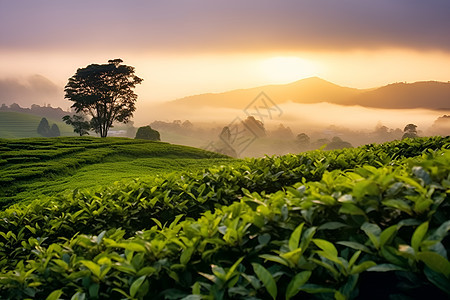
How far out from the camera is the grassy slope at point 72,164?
13680 millimetres

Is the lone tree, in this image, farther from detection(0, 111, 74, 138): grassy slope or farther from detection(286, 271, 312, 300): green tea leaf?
detection(0, 111, 74, 138): grassy slope

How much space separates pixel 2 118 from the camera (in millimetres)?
149500

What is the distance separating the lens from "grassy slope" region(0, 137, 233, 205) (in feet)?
44.9

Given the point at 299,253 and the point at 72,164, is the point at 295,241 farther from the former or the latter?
the point at 72,164

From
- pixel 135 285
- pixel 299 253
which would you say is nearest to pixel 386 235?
pixel 299 253

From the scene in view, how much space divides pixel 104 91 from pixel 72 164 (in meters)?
24.8

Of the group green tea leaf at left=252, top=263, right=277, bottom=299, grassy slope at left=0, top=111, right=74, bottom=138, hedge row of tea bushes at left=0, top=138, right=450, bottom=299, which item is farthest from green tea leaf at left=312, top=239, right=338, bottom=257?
grassy slope at left=0, top=111, right=74, bottom=138

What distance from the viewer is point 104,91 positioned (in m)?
40.8

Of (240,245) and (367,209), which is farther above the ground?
(367,209)

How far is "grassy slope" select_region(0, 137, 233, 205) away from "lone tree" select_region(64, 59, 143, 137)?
1398cm

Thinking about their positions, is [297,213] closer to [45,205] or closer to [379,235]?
[379,235]

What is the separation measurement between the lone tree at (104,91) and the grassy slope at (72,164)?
14.0 metres

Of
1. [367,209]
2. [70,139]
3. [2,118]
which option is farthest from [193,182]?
[2,118]

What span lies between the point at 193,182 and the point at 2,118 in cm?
17594
